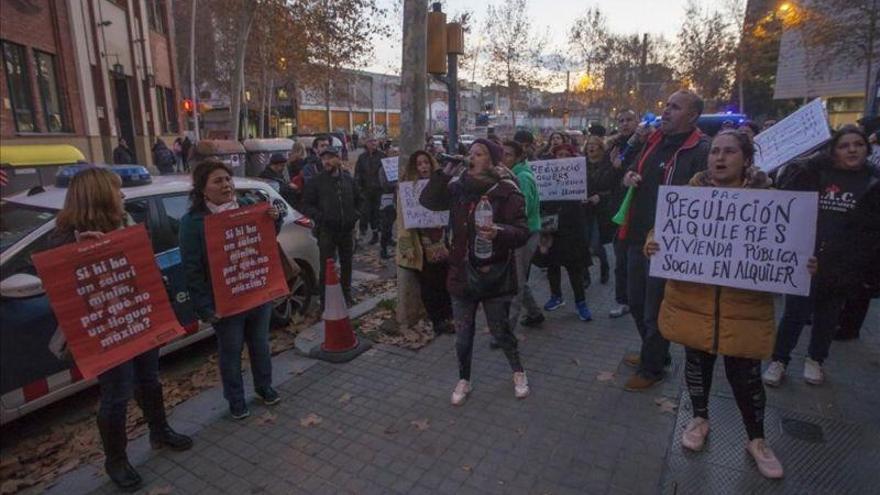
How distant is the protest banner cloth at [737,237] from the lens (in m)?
2.84

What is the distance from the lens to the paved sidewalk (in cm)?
313

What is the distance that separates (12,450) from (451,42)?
533cm

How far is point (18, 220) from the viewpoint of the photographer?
367 centimetres

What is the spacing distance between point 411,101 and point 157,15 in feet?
86.8

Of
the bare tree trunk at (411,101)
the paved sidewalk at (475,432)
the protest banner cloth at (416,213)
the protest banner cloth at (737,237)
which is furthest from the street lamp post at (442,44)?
the protest banner cloth at (737,237)

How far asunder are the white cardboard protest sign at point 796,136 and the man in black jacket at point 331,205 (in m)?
3.98

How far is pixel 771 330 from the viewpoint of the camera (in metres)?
2.94

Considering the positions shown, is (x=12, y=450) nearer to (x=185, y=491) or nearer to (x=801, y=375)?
(x=185, y=491)

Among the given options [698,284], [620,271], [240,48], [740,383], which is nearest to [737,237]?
[698,284]

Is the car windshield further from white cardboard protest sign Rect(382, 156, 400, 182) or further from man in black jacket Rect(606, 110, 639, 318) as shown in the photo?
white cardboard protest sign Rect(382, 156, 400, 182)

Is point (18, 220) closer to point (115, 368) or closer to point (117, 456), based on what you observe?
point (115, 368)

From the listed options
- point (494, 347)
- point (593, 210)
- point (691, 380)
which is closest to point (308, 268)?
point (494, 347)

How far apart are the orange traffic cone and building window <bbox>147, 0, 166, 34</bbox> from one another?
25777mm

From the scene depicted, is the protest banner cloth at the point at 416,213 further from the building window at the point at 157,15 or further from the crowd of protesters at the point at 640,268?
the building window at the point at 157,15
